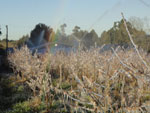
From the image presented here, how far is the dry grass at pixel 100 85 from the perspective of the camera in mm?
1559

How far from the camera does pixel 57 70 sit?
41.8 feet

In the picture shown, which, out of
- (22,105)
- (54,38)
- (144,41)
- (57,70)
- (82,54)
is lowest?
(22,105)

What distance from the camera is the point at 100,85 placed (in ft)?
6.43

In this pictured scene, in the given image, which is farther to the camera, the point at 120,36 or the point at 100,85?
the point at 120,36

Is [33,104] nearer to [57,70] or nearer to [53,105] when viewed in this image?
[53,105]

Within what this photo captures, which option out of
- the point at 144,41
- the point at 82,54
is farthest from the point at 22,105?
the point at 144,41

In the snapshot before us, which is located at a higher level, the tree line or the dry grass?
the tree line

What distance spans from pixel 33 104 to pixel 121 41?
114ft

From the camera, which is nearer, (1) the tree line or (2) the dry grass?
(2) the dry grass

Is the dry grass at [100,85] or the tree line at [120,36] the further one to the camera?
the tree line at [120,36]

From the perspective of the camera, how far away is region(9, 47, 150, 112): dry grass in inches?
61.4

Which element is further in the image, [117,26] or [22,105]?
[117,26]

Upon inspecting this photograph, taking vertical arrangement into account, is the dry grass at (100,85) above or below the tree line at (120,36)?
below

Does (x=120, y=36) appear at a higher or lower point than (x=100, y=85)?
higher
